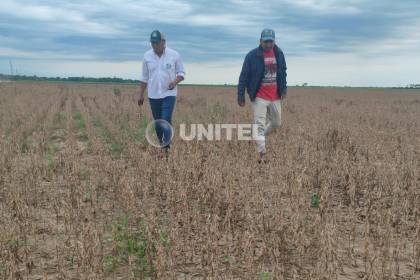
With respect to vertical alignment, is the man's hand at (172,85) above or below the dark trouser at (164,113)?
above

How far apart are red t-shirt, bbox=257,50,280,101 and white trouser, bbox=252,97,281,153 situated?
91mm

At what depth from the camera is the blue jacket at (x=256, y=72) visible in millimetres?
7160

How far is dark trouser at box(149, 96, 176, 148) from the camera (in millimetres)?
7363

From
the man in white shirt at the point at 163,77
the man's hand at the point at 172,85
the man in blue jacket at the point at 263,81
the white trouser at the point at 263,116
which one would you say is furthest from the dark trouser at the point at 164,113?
the white trouser at the point at 263,116

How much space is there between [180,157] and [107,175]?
0.95m

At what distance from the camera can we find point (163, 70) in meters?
7.29

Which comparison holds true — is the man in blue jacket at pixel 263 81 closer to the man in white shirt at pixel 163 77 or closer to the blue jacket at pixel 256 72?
the blue jacket at pixel 256 72

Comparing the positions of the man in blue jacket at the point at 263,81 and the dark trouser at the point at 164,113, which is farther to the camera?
the dark trouser at the point at 164,113

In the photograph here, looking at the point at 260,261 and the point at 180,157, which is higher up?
the point at 180,157

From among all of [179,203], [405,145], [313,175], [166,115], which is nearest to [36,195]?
[179,203]

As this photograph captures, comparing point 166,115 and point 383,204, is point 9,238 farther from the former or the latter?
point 166,115

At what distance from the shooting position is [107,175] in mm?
5953
